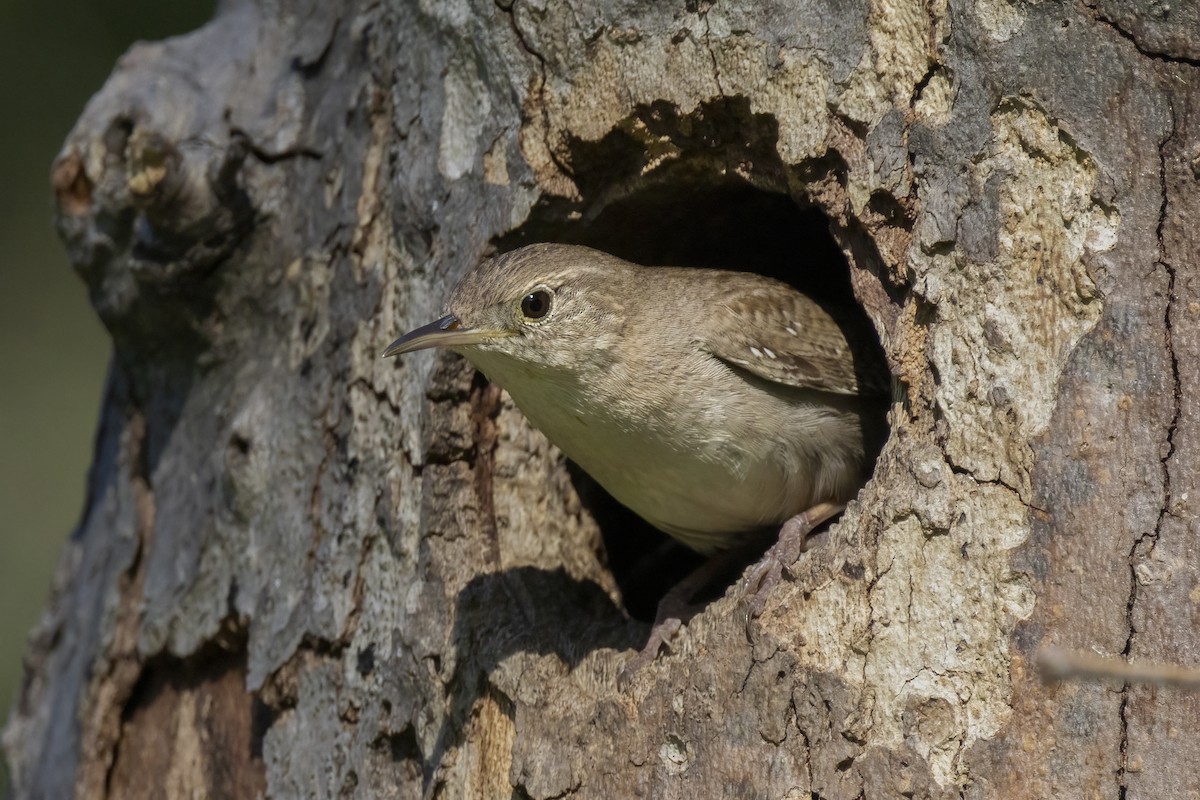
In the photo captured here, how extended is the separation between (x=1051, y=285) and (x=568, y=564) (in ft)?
6.26

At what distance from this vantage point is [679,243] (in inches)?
199

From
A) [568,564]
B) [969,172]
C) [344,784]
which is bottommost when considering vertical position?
[344,784]

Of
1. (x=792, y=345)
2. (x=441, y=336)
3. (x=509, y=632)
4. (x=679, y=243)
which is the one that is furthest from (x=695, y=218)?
(x=509, y=632)

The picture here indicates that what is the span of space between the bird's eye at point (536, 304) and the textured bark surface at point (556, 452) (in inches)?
12.5

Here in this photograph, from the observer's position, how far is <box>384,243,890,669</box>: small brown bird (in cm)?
391

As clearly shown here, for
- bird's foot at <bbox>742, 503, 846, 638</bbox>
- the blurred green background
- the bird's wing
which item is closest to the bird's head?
the bird's wing

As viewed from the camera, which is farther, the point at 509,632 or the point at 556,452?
the point at 556,452

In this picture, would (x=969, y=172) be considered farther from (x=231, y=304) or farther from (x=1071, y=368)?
(x=231, y=304)

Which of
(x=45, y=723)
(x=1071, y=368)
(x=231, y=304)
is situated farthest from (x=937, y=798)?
(x=45, y=723)

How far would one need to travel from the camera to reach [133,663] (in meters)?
4.84

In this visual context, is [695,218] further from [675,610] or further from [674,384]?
[675,610]

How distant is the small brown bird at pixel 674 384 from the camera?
391 cm

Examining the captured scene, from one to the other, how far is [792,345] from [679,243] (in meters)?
1.04

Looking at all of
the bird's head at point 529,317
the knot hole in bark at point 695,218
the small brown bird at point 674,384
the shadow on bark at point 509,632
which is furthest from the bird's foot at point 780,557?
the bird's head at point 529,317
